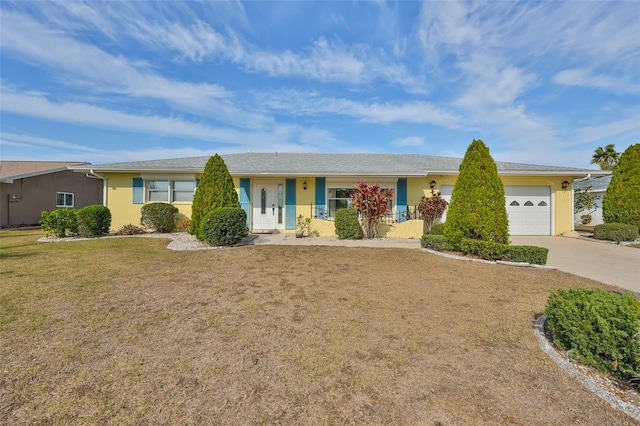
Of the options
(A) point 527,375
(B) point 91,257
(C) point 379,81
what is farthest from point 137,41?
(A) point 527,375

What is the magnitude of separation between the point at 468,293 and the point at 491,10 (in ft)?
28.2

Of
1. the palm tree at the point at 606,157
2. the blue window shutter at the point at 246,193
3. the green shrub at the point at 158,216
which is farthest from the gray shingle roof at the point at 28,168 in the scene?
the palm tree at the point at 606,157

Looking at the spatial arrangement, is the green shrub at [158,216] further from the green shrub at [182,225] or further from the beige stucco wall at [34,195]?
the beige stucco wall at [34,195]

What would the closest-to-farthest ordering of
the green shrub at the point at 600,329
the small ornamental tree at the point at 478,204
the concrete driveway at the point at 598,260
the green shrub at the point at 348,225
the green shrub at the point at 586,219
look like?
Answer: the green shrub at the point at 600,329, the concrete driveway at the point at 598,260, the small ornamental tree at the point at 478,204, the green shrub at the point at 348,225, the green shrub at the point at 586,219

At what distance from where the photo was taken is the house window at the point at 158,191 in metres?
12.1

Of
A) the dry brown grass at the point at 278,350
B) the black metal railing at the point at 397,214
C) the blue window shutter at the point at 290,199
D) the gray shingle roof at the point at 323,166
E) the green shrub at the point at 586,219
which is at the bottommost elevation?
the dry brown grass at the point at 278,350

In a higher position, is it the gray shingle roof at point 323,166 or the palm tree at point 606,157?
the palm tree at point 606,157

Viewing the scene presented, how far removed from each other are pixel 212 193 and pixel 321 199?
15.5 feet

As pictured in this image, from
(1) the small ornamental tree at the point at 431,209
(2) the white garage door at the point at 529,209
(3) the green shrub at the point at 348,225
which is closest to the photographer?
(3) the green shrub at the point at 348,225

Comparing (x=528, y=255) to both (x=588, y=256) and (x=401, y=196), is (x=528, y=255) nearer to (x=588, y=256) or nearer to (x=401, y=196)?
(x=588, y=256)

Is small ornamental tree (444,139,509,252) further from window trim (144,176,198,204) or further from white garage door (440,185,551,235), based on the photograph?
window trim (144,176,198,204)

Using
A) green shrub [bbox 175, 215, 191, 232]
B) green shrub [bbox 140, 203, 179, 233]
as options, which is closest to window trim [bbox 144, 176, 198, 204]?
green shrub [bbox 175, 215, 191, 232]

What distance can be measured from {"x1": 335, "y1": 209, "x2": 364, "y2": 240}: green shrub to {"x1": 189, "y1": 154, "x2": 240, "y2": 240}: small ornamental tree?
12.8 ft

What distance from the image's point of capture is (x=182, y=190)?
40.0ft
